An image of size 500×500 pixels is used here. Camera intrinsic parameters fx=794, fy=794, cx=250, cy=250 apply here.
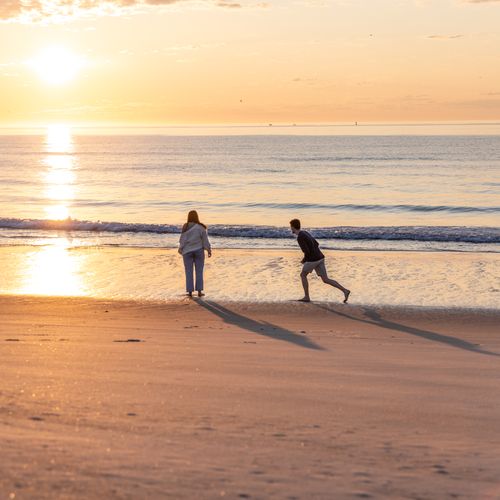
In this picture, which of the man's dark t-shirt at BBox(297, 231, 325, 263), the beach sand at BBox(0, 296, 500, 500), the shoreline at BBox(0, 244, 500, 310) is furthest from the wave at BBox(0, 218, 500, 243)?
the beach sand at BBox(0, 296, 500, 500)

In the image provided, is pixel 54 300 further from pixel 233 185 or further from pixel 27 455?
pixel 233 185

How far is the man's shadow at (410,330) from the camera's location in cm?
1001

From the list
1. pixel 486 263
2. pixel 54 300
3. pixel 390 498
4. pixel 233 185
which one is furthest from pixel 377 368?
pixel 233 185

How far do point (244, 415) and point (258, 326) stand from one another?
6002 millimetres

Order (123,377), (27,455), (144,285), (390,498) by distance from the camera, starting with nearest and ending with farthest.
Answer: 1. (390,498)
2. (27,455)
3. (123,377)
4. (144,285)

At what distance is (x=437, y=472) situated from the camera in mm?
4586

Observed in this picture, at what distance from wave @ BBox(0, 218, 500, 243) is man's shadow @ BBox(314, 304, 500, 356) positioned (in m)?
15.2

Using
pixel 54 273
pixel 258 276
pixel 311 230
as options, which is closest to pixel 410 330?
pixel 258 276

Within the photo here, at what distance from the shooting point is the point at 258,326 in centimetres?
1162

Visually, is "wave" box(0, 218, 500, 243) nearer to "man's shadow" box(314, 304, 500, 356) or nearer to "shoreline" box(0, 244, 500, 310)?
"shoreline" box(0, 244, 500, 310)

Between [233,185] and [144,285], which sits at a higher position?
[233,185]

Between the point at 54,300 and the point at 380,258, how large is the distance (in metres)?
10.2

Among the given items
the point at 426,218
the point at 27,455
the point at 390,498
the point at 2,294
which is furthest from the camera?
the point at 426,218

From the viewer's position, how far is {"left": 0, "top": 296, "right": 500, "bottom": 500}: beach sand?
4.25 metres
